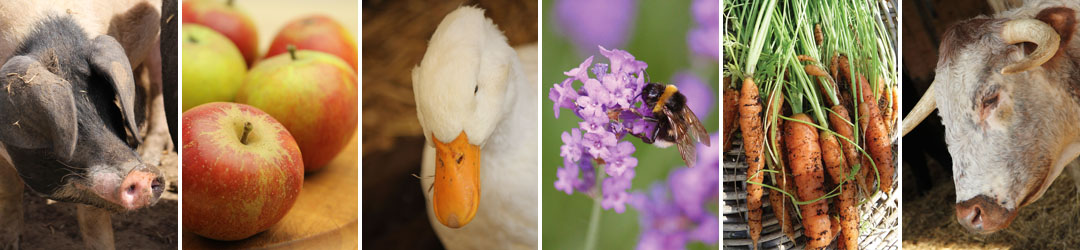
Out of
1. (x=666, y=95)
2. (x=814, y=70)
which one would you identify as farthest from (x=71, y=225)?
(x=814, y=70)

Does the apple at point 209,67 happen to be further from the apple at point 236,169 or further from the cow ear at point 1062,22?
the cow ear at point 1062,22

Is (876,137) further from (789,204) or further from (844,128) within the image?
(789,204)

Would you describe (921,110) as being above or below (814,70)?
below

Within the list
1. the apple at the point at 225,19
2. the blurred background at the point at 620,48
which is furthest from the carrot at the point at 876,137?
the apple at the point at 225,19

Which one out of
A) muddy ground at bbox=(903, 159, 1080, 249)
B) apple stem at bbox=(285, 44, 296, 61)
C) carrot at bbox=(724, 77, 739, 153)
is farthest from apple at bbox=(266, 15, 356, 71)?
muddy ground at bbox=(903, 159, 1080, 249)

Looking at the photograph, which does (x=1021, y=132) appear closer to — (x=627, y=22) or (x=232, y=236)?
(x=627, y=22)

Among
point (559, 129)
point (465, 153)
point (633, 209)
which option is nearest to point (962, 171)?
point (633, 209)
